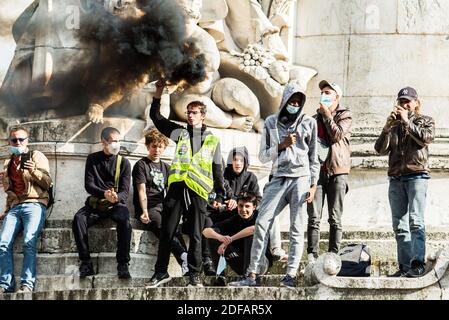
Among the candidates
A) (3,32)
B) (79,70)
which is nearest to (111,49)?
(79,70)

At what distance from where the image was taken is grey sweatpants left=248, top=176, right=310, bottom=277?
19750mm

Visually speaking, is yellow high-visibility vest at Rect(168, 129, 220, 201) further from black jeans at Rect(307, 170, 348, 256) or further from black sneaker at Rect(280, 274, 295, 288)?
black sneaker at Rect(280, 274, 295, 288)

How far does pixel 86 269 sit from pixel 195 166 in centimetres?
175

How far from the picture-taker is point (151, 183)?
71.7 feet

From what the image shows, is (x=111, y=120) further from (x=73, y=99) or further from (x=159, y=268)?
(x=159, y=268)

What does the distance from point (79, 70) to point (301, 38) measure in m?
2.96

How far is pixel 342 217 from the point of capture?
23.2 m

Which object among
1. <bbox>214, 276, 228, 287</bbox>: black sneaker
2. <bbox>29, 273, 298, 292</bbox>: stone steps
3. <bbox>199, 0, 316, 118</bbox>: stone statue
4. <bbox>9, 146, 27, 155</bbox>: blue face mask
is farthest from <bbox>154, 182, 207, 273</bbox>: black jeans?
<bbox>199, 0, 316, 118</bbox>: stone statue

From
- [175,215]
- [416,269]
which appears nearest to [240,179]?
[175,215]

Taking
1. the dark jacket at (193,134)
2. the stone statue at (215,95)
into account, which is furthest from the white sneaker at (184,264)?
the stone statue at (215,95)

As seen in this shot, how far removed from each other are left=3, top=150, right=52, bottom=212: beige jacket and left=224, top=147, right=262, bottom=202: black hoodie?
1905 millimetres

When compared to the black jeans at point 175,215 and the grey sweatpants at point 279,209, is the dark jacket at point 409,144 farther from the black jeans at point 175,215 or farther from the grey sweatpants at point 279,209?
the black jeans at point 175,215

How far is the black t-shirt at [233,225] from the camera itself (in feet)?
69.1

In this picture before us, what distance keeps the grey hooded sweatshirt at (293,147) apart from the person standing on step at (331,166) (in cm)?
75
